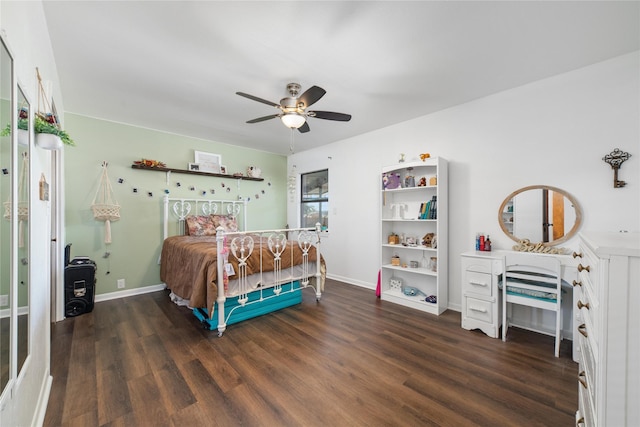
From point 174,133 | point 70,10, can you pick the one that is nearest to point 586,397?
point 70,10

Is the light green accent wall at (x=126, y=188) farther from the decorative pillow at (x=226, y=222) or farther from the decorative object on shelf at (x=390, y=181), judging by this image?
the decorative object on shelf at (x=390, y=181)

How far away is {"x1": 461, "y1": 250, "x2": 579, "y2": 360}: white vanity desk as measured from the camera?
243 centimetres

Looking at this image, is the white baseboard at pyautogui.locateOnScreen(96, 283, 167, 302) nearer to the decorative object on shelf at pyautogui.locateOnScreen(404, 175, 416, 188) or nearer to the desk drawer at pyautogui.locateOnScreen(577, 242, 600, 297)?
the decorative object on shelf at pyautogui.locateOnScreen(404, 175, 416, 188)

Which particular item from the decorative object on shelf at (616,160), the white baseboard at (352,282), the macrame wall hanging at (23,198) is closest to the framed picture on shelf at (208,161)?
the white baseboard at (352,282)

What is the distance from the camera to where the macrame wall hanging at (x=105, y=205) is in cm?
343

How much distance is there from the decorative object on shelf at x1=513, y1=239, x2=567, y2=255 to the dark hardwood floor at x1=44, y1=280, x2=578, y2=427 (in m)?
0.85

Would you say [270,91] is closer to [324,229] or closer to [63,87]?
[63,87]

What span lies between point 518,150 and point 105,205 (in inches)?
204

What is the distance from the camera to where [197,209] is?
4.37 meters

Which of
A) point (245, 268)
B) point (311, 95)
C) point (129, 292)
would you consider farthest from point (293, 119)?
point (129, 292)

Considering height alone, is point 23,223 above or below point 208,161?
below

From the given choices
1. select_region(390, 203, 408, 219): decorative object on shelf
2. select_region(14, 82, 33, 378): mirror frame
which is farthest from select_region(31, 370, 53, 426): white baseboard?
select_region(390, 203, 408, 219): decorative object on shelf

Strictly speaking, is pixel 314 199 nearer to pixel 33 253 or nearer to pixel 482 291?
pixel 482 291

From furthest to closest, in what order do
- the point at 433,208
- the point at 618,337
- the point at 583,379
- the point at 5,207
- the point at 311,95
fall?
the point at 433,208, the point at 311,95, the point at 583,379, the point at 5,207, the point at 618,337
